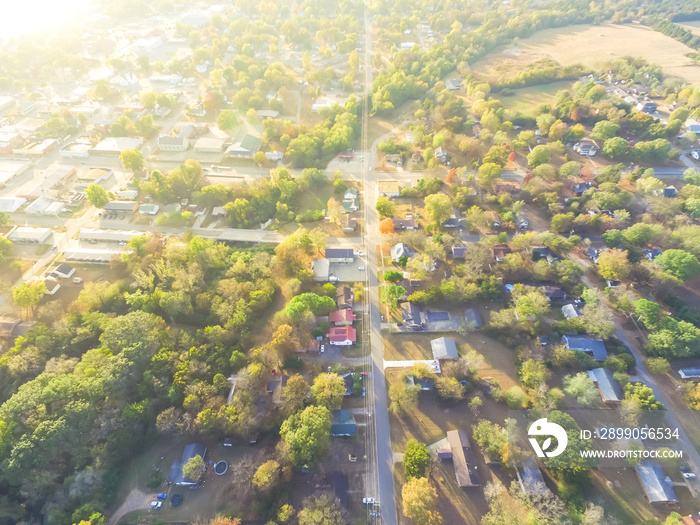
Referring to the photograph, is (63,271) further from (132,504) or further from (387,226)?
(387,226)

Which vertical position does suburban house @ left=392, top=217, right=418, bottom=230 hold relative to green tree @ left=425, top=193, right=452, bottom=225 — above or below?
below

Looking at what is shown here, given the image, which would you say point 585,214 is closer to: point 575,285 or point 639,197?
point 639,197

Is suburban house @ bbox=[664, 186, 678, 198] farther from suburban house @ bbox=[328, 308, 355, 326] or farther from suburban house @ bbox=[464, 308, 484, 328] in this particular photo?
suburban house @ bbox=[328, 308, 355, 326]

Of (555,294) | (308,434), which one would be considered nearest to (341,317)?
(308,434)

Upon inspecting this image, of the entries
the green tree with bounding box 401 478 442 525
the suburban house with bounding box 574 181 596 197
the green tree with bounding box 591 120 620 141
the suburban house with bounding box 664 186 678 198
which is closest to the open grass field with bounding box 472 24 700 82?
the green tree with bounding box 591 120 620 141

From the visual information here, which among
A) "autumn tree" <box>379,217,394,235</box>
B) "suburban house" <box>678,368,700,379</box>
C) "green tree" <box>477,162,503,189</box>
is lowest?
"suburban house" <box>678,368,700,379</box>

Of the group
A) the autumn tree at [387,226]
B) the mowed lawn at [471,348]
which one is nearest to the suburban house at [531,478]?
the mowed lawn at [471,348]

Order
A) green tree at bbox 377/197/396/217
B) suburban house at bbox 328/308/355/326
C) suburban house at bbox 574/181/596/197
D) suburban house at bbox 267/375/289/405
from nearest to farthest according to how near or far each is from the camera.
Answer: suburban house at bbox 267/375/289/405 → suburban house at bbox 328/308/355/326 → green tree at bbox 377/197/396/217 → suburban house at bbox 574/181/596/197

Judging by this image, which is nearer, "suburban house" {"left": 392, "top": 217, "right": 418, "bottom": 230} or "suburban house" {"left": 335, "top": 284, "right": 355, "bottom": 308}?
"suburban house" {"left": 335, "top": 284, "right": 355, "bottom": 308}
